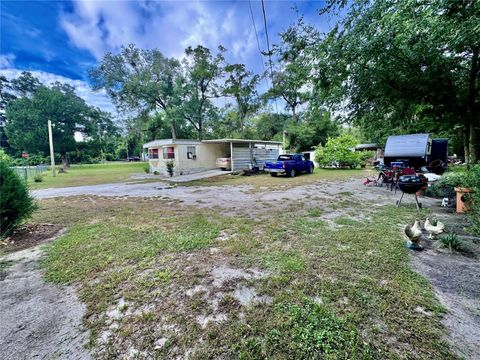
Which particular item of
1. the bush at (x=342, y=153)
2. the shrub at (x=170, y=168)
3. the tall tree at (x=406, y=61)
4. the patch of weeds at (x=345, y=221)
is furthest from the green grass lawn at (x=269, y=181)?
the patch of weeds at (x=345, y=221)

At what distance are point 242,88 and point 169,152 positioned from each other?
1338 cm

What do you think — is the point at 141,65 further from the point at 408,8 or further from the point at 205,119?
the point at 408,8

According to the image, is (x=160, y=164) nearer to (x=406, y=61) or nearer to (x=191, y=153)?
(x=191, y=153)

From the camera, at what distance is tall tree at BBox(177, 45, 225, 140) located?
20297 millimetres

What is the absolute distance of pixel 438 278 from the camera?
2461 mm

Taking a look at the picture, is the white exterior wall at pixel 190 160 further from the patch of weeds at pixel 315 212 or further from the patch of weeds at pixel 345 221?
the patch of weeds at pixel 345 221

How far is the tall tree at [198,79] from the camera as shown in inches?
799

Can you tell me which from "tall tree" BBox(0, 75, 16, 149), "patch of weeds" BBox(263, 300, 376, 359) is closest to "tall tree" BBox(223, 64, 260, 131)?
"patch of weeds" BBox(263, 300, 376, 359)

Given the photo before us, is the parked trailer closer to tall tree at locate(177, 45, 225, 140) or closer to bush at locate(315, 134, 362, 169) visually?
bush at locate(315, 134, 362, 169)

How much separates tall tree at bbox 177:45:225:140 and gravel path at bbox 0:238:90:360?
19.6 m

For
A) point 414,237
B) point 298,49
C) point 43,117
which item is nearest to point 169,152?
point 298,49

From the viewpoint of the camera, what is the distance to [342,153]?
58.5 feet

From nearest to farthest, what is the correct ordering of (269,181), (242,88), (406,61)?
(406,61), (269,181), (242,88)

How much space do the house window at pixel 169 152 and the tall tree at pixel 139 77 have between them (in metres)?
4.94
